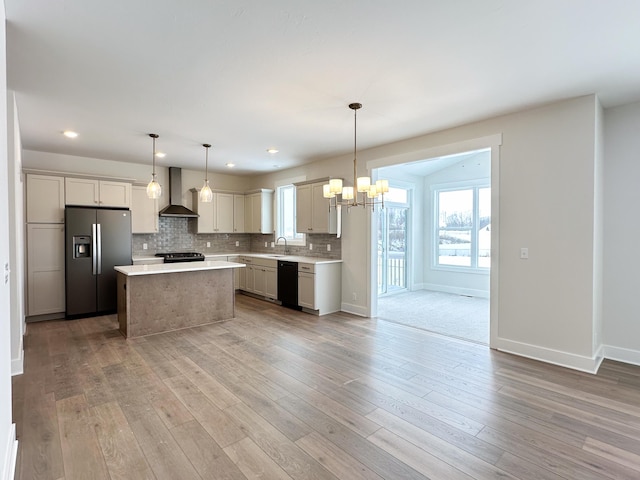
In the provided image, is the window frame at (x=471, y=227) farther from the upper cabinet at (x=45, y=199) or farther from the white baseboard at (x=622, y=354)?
the upper cabinet at (x=45, y=199)

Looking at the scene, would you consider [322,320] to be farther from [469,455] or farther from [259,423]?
[469,455]

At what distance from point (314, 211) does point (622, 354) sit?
445 cm

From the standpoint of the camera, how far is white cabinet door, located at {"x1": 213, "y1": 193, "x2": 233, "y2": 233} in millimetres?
7383

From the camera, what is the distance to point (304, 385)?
3.03 meters

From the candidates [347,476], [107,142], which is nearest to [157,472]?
[347,476]

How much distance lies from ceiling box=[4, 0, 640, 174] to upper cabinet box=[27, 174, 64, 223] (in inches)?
43.0

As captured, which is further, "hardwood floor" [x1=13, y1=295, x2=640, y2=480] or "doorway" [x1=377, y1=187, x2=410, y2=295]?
"doorway" [x1=377, y1=187, x2=410, y2=295]

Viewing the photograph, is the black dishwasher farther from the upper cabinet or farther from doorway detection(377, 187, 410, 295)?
the upper cabinet

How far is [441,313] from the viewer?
18.8 ft

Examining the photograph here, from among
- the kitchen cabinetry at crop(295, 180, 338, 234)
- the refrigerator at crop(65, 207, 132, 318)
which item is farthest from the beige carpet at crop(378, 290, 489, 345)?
the refrigerator at crop(65, 207, 132, 318)

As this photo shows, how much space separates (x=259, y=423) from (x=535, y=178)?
3.59 m

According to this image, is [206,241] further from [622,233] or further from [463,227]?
[622,233]

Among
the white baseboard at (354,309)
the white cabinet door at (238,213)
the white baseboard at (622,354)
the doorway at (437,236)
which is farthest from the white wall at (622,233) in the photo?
the white cabinet door at (238,213)

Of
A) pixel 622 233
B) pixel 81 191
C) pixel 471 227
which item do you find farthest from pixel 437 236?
pixel 81 191
